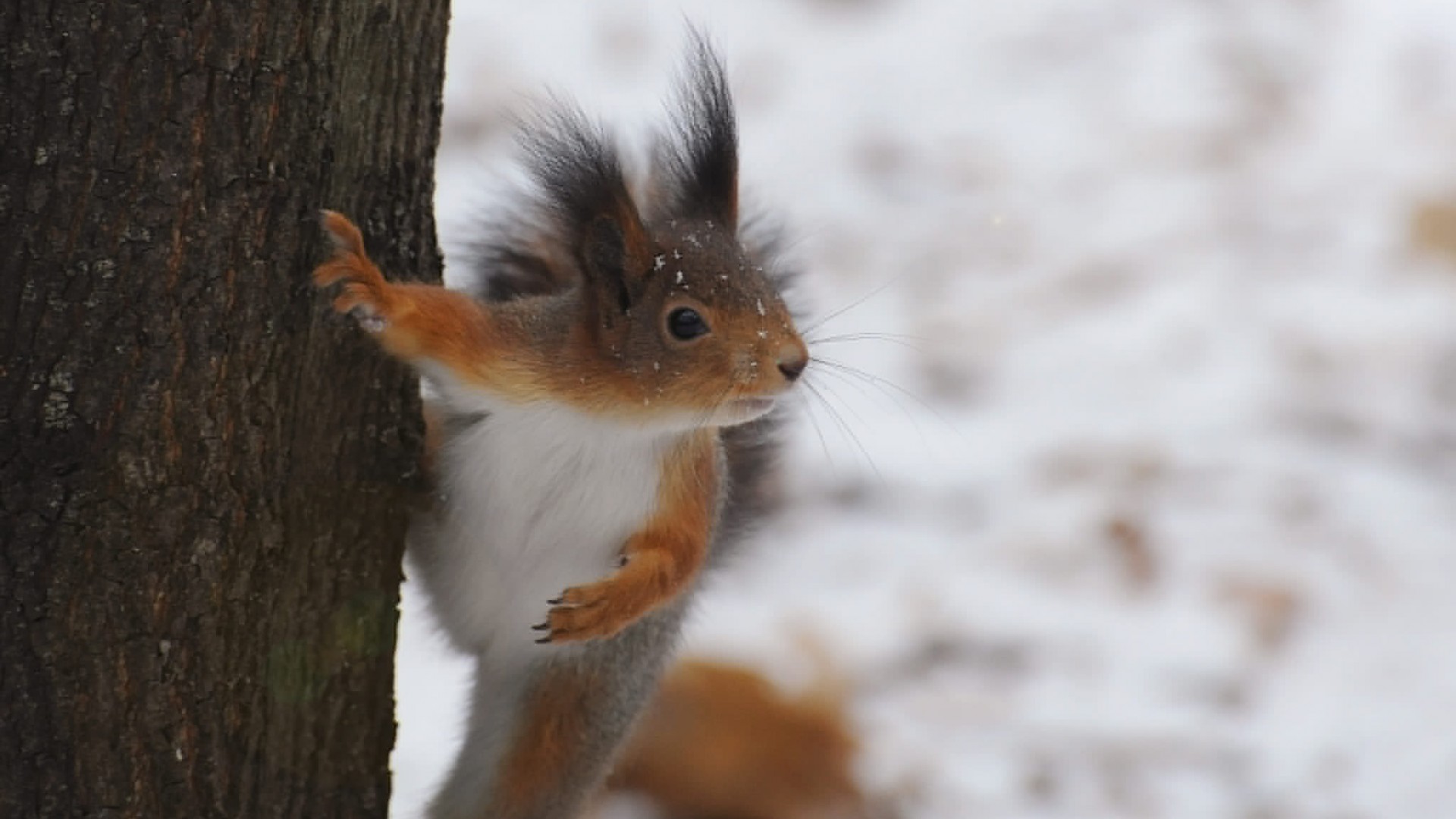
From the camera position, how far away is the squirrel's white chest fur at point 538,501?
1357 mm

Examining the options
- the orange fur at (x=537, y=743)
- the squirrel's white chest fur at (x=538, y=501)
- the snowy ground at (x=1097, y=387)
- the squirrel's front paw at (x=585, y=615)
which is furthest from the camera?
the snowy ground at (x=1097, y=387)

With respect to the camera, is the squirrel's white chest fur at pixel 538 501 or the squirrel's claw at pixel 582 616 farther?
the squirrel's white chest fur at pixel 538 501

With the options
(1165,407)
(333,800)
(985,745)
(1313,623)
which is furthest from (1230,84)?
(333,800)

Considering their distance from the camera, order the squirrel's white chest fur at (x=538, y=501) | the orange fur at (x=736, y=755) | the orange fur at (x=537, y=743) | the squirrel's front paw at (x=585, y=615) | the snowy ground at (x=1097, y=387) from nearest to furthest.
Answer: the squirrel's front paw at (x=585, y=615)
the squirrel's white chest fur at (x=538, y=501)
the orange fur at (x=537, y=743)
the orange fur at (x=736, y=755)
the snowy ground at (x=1097, y=387)

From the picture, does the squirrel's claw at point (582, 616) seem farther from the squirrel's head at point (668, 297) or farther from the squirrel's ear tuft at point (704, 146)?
the squirrel's ear tuft at point (704, 146)

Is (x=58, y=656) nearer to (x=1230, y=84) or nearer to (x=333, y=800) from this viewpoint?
(x=333, y=800)

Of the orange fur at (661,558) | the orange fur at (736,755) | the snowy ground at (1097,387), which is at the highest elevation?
the snowy ground at (1097,387)

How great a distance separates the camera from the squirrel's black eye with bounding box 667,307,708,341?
130 cm

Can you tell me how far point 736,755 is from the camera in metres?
2.11

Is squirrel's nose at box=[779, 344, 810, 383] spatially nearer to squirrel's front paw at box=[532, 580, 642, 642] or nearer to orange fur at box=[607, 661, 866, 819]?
squirrel's front paw at box=[532, 580, 642, 642]

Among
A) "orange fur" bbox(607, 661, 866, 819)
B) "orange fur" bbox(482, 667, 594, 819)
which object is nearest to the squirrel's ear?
"orange fur" bbox(482, 667, 594, 819)

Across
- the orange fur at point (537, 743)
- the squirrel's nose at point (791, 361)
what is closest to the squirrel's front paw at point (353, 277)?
the squirrel's nose at point (791, 361)

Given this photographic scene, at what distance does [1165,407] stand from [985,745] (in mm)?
798

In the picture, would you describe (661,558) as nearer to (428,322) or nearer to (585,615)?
(585,615)
